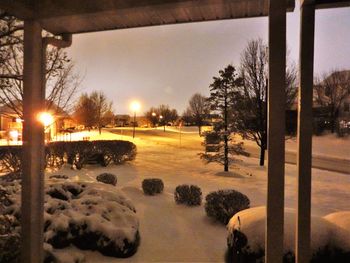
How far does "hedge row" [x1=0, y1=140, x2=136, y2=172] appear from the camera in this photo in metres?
11.4

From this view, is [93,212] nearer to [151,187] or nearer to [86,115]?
[151,187]

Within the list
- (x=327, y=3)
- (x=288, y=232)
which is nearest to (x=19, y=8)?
(x=327, y=3)

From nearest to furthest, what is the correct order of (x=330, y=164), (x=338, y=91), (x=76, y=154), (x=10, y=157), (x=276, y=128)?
(x=276, y=128) → (x=10, y=157) → (x=76, y=154) → (x=330, y=164) → (x=338, y=91)

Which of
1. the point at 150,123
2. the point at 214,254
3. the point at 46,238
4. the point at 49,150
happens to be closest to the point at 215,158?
the point at 49,150

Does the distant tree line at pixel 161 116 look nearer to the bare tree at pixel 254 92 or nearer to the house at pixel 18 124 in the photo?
the house at pixel 18 124

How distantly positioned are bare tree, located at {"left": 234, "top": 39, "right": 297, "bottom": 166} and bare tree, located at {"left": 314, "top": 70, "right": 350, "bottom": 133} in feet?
66.6

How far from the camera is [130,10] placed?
8.93 ft

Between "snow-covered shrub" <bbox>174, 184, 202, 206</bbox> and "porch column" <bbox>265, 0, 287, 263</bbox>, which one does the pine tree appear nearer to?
"snow-covered shrub" <bbox>174, 184, 202, 206</bbox>

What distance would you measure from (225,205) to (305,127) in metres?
4.51

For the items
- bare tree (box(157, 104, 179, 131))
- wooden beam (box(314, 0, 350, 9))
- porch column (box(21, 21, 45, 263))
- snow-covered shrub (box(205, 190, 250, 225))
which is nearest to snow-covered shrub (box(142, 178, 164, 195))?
snow-covered shrub (box(205, 190, 250, 225))

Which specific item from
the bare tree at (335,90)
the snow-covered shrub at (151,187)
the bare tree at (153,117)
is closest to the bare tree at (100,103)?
the bare tree at (153,117)

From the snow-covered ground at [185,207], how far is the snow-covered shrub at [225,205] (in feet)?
0.60

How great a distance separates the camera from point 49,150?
12523mm

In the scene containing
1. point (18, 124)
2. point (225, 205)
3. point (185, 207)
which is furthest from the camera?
point (18, 124)
